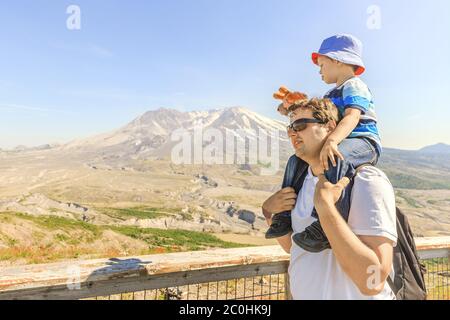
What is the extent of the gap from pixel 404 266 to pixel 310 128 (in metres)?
0.73

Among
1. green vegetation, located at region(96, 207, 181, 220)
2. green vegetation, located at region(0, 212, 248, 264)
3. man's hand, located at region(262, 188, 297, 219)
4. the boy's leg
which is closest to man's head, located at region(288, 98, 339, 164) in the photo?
the boy's leg

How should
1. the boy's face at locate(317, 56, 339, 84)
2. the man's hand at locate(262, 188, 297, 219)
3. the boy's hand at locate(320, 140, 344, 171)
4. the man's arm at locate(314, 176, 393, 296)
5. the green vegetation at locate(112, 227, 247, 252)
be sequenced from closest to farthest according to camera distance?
the man's arm at locate(314, 176, 393, 296) < the boy's hand at locate(320, 140, 344, 171) < the man's hand at locate(262, 188, 297, 219) < the boy's face at locate(317, 56, 339, 84) < the green vegetation at locate(112, 227, 247, 252)

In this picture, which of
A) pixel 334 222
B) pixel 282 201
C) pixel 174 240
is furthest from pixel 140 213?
pixel 334 222

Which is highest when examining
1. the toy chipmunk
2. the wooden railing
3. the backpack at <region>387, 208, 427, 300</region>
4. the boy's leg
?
the toy chipmunk

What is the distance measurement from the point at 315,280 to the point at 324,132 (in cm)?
65

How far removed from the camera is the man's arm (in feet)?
4.41

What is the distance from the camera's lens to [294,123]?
1.62 m

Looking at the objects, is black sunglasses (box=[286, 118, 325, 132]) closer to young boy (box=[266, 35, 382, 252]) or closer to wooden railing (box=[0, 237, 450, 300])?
young boy (box=[266, 35, 382, 252])

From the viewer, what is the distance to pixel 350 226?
145 cm

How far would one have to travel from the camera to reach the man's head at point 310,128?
160 cm

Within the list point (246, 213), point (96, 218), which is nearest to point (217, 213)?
point (246, 213)

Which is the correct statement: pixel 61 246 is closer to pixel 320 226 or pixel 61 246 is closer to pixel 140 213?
pixel 320 226
